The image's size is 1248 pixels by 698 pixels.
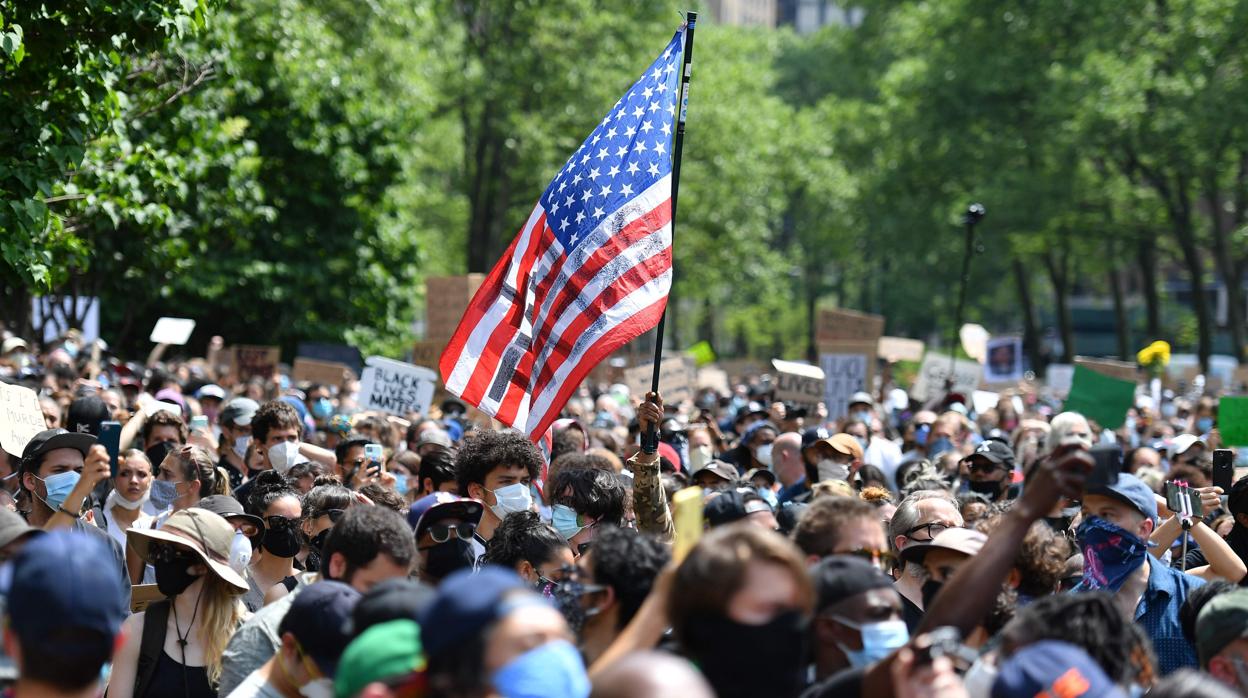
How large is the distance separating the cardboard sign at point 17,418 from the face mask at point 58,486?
988mm

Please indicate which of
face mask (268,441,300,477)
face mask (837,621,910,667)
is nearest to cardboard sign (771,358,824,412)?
face mask (268,441,300,477)

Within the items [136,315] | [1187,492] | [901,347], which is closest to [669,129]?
[1187,492]

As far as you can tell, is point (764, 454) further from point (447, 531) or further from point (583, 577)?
point (583, 577)

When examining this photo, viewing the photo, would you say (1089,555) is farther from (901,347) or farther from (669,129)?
(901,347)

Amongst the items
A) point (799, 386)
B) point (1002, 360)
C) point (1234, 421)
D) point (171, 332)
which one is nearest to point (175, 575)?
point (1234, 421)

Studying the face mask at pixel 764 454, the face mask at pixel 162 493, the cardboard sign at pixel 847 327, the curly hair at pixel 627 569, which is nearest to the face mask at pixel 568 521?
the face mask at pixel 162 493

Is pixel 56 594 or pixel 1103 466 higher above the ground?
pixel 1103 466

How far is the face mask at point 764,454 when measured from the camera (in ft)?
39.4

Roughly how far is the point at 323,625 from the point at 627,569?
835 millimetres

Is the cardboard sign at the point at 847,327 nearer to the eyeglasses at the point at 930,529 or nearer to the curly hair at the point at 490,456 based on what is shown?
the curly hair at the point at 490,456

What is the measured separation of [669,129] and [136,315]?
65.4 feet

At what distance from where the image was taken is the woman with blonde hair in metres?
5.54

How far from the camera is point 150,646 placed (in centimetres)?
557

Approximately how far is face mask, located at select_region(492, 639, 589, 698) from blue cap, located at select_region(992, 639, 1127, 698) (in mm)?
991
